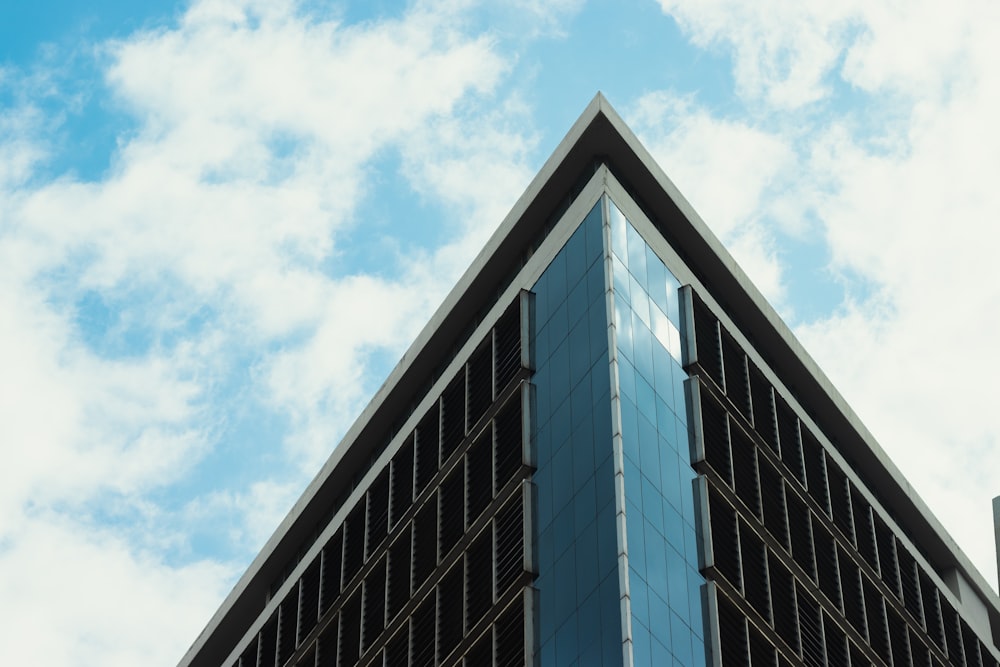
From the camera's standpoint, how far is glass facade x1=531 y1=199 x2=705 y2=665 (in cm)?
5622

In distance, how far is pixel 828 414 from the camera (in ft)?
270

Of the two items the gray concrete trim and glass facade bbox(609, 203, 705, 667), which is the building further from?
the gray concrete trim

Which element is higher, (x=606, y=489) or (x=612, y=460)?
(x=612, y=460)

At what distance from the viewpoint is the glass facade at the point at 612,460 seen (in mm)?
56219

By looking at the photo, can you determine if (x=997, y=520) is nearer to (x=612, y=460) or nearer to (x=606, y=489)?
(x=612, y=460)

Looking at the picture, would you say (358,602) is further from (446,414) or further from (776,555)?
(776,555)

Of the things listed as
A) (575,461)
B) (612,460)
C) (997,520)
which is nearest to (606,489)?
(612,460)

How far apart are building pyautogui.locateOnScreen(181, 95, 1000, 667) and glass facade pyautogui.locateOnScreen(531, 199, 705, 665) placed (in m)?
0.10

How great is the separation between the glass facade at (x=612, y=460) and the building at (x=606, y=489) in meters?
0.10

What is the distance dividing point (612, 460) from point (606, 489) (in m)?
1.09

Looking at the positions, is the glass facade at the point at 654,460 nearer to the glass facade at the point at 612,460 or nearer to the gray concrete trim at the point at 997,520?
the glass facade at the point at 612,460

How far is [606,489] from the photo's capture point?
58844 mm

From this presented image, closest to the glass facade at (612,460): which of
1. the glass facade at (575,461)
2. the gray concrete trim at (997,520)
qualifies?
the glass facade at (575,461)

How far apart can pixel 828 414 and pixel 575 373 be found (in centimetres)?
2228
